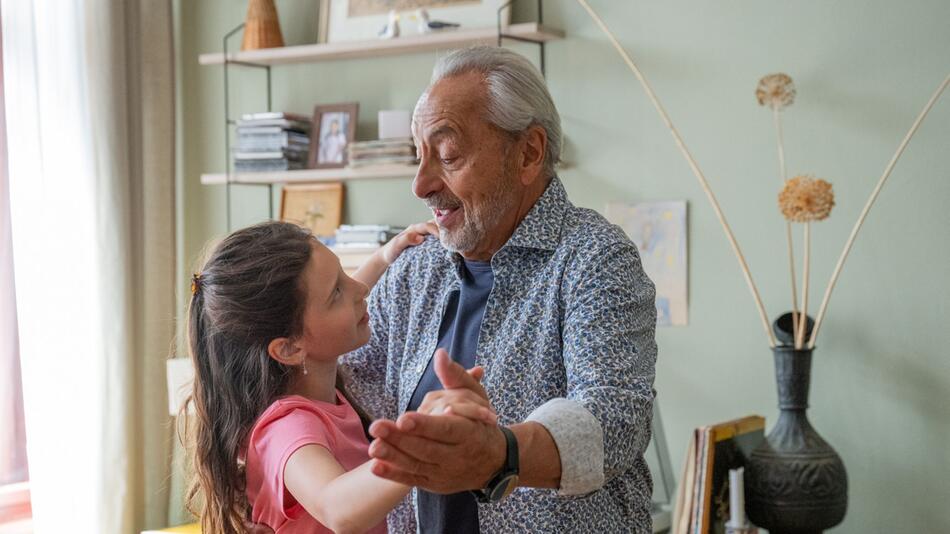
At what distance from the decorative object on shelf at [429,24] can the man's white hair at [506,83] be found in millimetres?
2106

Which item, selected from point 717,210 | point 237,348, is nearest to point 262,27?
point 717,210

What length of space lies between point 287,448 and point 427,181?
0.46 m

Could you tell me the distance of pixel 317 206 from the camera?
4.27 m

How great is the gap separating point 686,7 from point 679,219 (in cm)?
66

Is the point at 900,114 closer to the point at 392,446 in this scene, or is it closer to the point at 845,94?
the point at 845,94

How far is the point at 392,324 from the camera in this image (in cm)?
195

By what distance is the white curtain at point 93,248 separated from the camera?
3703 mm

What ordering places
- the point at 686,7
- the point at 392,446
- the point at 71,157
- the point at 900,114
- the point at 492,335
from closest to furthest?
the point at 392,446 < the point at 492,335 < the point at 900,114 < the point at 686,7 < the point at 71,157

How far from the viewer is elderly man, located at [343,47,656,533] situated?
1.49m

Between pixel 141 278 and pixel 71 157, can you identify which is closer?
pixel 71 157

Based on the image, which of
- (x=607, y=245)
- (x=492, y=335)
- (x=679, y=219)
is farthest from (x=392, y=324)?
(x=679, y=219)

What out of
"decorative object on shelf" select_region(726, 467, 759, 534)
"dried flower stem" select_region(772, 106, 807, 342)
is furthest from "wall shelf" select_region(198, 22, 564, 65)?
"decorative object on shelf" select_region(726, 467, 759, 534)

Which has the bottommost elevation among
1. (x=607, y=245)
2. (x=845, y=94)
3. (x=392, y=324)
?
(x=392, y=324)

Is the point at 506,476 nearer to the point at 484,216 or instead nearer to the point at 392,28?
the point at 484,216
